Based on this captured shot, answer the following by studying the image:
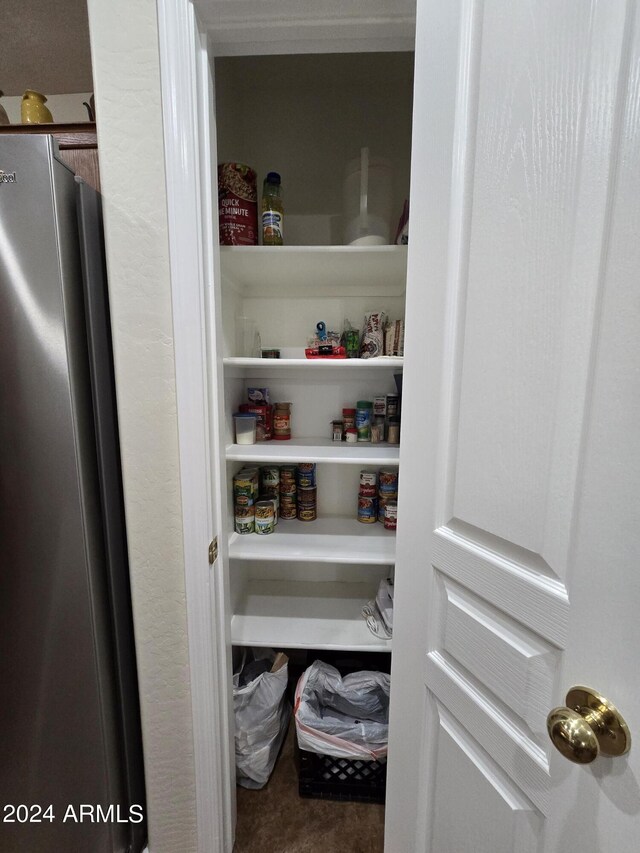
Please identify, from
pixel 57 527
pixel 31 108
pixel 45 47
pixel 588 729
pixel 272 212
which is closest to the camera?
pixel 588 729

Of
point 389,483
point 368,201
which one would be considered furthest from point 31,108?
point 389,483

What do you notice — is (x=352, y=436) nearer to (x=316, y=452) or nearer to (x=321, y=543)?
(x=316, y=452)

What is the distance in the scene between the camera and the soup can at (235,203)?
0.97 metres

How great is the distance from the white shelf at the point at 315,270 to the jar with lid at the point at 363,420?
45 cm

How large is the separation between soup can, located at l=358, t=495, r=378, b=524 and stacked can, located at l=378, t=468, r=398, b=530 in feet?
0.11

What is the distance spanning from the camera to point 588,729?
41 cm

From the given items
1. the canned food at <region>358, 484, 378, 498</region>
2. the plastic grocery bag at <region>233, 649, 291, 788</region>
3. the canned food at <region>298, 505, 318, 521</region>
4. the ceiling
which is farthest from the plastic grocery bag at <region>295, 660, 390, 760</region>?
the ceiling

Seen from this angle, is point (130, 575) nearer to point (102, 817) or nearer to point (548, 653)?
point (102, 817)

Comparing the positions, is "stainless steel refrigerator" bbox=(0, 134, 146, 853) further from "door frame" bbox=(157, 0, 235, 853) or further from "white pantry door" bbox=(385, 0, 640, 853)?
"white pantry door" bbox=(385, 0, 640, 853)

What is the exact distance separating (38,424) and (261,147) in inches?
50.6

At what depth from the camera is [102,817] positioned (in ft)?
2.78

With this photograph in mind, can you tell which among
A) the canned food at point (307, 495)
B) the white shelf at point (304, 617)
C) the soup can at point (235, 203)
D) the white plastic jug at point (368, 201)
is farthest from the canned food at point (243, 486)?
the white plastic jug at point (368, 201)

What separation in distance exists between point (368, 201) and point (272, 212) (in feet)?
1.02

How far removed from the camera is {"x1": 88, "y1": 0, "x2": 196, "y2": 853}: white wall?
28.3 inches
